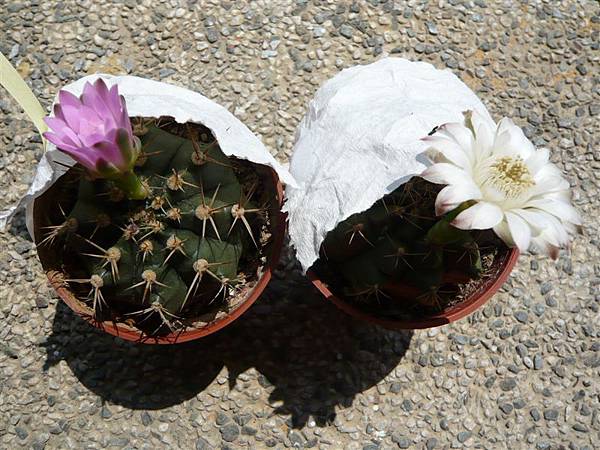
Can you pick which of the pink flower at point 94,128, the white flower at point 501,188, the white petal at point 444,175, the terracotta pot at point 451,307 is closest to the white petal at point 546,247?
the white flower at point 501,188

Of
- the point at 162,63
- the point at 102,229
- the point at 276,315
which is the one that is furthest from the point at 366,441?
the point at 162,63

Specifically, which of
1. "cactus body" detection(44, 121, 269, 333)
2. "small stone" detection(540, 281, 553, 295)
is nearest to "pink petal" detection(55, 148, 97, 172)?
"cactus body" detection(44, 121, 269, 333)

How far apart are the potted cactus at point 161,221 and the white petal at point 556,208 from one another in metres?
0.39

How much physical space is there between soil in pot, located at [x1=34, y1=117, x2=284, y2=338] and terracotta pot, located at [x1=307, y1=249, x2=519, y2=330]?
174 mm

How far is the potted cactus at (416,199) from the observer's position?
31.9 inches

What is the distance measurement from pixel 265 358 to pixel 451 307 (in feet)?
1.29

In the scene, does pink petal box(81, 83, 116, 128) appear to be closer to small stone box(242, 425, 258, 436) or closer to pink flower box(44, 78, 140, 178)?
pink flower box(44, 78, 140, 178)

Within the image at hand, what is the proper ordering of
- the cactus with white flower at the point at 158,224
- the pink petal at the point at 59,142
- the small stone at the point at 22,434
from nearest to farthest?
1. the pink petal at the point at 59,142
2. the cactus with white flower at the point at 158,224
3. the small stone at the point at 22,434

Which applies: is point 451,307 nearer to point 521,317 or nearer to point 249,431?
point 521,317

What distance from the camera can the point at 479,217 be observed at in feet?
2.57

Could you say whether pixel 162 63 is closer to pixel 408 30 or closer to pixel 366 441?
pixel 408 30

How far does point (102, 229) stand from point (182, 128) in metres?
0.25

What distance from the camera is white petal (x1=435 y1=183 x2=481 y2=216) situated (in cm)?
78

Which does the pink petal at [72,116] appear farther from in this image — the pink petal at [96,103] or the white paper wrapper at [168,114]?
the white paper wrapper at [168,114]
